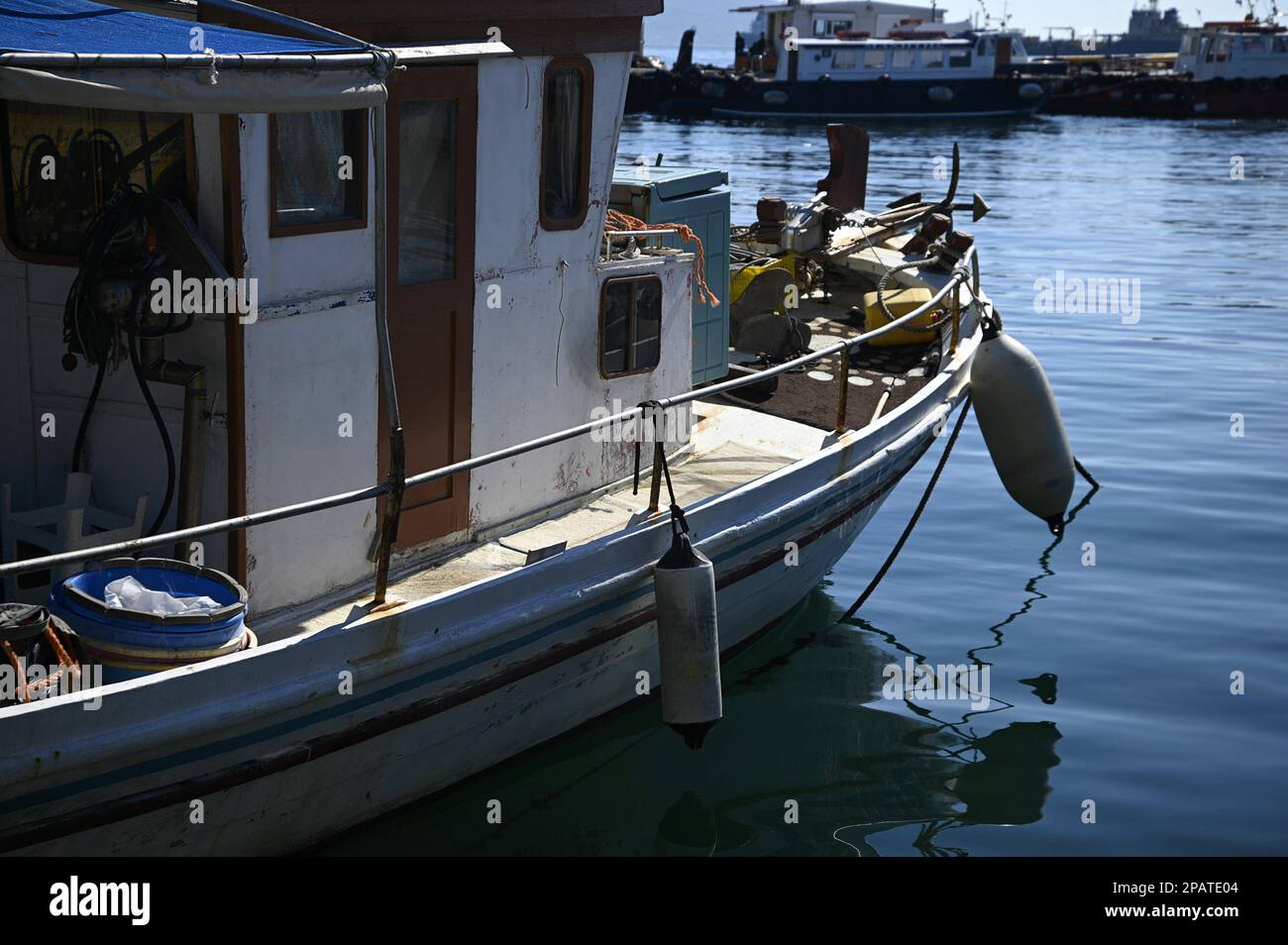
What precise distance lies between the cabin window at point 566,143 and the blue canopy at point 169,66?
1.80m

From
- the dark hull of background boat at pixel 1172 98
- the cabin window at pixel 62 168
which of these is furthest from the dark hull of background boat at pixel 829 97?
the cabin window at pixel 62 168

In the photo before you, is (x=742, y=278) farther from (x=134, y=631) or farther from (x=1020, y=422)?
(x=134, y=631)

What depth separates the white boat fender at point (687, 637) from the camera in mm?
6082

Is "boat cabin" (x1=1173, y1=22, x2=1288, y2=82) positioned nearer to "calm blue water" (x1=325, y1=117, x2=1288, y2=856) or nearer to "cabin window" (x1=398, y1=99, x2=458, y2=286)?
"calm blue water" (x1=325, y1=117, x2=1288, y2=856)

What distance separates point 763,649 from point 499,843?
2.71m

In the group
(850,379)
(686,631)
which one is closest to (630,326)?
(686,631)

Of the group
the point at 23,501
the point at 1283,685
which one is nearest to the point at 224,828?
the point at 23,501

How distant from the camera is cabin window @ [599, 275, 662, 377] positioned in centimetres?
724

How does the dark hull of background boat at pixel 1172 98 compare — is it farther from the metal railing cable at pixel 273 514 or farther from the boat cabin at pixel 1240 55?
the metal railing cable at pixel 273 514

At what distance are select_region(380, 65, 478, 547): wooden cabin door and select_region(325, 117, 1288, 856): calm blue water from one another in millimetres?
1427

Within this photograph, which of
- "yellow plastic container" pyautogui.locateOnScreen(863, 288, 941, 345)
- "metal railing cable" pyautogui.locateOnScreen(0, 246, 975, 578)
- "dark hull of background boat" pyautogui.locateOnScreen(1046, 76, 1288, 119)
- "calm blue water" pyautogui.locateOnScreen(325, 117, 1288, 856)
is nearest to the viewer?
"metal railing cable" pyautogui.locateOnScreen(0, 246, 975, 578)

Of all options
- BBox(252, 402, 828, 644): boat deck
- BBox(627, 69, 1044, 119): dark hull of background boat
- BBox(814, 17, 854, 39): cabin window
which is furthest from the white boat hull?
BBox(814, 17, 854, 39): cabin window

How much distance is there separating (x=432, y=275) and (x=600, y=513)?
1603 millimetres
